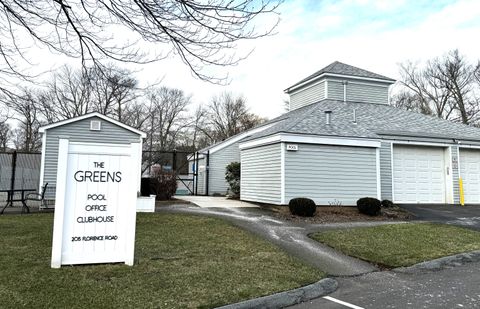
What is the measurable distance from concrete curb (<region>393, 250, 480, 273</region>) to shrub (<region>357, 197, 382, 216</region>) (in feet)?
15.9

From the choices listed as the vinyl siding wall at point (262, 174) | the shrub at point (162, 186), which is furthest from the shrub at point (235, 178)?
the shrub at point (162, 186)

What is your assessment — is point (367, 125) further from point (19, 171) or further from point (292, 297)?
point (19, 171)

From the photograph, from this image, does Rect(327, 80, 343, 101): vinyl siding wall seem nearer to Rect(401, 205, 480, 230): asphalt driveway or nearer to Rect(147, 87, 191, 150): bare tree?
Rect(401, 205, 480, 230): asphalt driveway

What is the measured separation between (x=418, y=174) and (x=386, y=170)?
6.40ft

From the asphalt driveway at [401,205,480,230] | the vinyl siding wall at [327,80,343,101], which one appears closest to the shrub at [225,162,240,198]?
the vinyl siding wall at [327,80,343,101]

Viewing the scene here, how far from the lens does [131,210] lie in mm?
5734

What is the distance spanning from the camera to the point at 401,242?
8367 mm

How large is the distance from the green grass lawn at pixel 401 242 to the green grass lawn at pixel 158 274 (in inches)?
70.9

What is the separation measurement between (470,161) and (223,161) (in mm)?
13362

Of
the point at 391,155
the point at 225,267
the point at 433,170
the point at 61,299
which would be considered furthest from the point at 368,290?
the point at 433,170

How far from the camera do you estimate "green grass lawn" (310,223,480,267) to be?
23.7ft

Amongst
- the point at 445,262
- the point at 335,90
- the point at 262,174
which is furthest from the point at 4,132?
the point at 445,262

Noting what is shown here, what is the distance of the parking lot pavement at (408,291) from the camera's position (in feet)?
15.1

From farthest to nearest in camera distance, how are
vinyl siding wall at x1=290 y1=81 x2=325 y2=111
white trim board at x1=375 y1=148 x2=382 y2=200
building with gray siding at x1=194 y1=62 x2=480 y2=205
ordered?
1. vinyl siding wall at x1=290 y1=81 x2=325 y2=111
2. white trim board at x1=375 y1=148 x2=382 y2=200
3. building with gray siding at x1=194 y1=62 x2=480 y2=205
